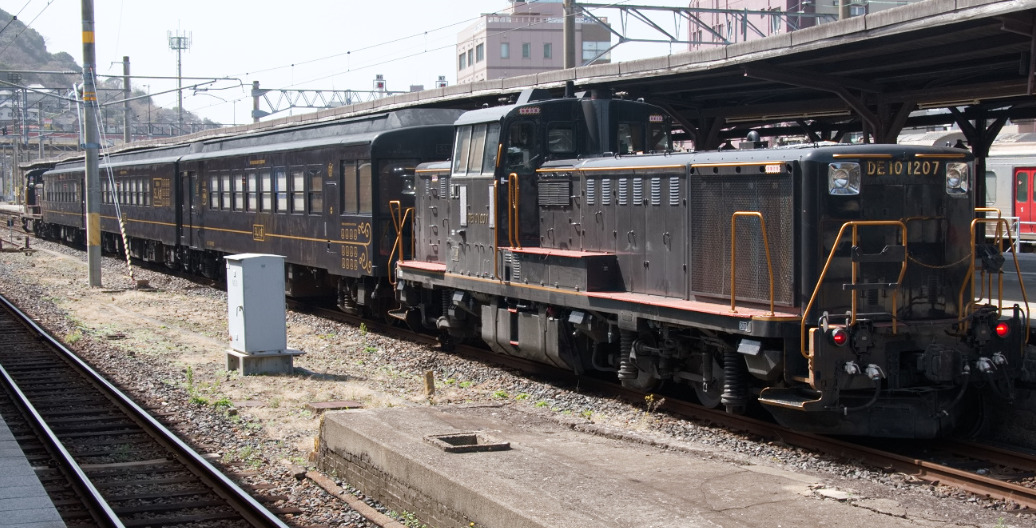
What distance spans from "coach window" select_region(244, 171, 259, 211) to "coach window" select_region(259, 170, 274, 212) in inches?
13.5

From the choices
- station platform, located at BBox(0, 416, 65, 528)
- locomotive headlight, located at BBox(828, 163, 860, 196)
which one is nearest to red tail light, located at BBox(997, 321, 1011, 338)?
locomotive headlight, located at BBox(828, 163, 860, 196)

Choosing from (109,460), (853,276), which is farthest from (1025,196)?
(109,460)

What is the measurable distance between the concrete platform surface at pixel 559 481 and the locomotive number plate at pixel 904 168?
280 cm

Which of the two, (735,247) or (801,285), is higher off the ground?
(735,247)

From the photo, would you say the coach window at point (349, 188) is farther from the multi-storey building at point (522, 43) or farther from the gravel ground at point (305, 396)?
the multi-storey building at point (522, 43)

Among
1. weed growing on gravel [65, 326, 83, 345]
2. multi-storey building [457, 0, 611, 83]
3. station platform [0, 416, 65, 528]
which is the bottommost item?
station platform [0, 416, 65, 528]

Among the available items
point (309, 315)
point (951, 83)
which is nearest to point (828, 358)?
point (951, 83)

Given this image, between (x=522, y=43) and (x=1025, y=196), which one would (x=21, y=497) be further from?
(x=522, y=43)

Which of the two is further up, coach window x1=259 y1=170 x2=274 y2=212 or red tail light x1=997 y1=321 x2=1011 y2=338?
coach window x1=259 y1=170 x2=274 y2=212

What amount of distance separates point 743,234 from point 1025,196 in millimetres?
23153

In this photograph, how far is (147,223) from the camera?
2988cm

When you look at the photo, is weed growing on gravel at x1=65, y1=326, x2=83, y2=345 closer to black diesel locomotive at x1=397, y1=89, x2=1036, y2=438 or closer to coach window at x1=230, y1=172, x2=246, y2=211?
coach window at x1=230, y1=172, x2=246, y2=211

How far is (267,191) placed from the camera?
2055cm

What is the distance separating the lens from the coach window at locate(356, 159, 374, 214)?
16102 millimetres
